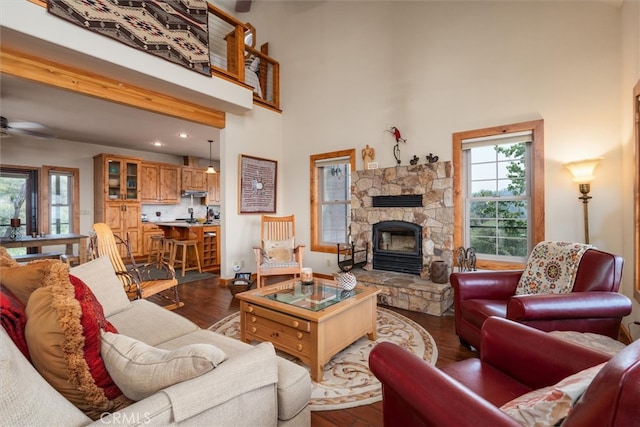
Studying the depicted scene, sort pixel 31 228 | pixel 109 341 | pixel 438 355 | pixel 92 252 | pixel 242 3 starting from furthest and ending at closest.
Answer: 1. pixel 31 228
2. pixel 242 3
3. pixel 92 252
4. pixel 438 355
5. pixel 109 341

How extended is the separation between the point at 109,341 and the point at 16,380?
1.13 feet

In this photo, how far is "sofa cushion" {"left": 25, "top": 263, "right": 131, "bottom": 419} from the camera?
818 mm

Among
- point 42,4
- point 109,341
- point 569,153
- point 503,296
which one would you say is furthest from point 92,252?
point 569,153

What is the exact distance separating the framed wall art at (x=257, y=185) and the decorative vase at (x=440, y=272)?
9.46 feet

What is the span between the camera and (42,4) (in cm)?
248

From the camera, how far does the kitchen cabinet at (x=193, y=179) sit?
743 cm

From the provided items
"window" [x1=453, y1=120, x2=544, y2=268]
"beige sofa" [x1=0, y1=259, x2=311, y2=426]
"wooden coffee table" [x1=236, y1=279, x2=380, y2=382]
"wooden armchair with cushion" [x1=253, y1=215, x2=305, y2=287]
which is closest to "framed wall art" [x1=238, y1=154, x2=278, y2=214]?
"wooden armchair with cushion" [x1=253, y1=215, x2=305, y2=287]

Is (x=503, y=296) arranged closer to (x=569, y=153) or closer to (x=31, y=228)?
(x=569, y=153)

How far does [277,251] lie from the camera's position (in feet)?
14.0

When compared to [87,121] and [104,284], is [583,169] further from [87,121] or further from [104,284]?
[87,121]

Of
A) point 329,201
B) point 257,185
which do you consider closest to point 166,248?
point 257,185

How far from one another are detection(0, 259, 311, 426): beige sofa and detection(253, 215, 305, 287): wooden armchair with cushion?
2.20 m

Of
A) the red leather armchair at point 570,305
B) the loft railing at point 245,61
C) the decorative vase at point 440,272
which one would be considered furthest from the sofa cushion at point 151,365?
the loft railing at point 245,61

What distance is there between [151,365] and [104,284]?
147cm
